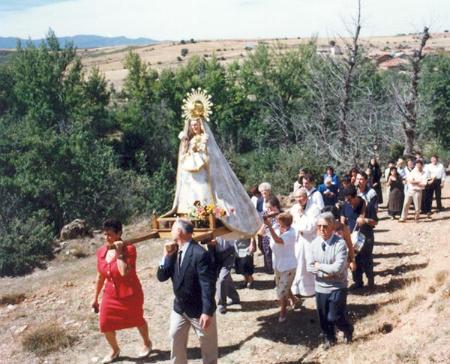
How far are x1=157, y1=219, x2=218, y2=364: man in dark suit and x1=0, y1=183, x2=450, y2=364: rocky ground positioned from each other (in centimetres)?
152

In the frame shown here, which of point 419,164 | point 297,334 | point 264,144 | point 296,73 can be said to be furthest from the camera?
point 296,73

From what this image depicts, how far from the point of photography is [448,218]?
14.7m

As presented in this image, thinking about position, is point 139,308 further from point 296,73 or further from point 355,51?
point 296,73

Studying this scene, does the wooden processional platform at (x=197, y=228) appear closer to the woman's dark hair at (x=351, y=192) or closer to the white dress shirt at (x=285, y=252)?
the white dress shirt at (x=285, y=252)

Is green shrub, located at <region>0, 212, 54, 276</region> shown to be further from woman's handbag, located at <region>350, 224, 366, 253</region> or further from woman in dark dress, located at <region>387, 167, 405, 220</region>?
woman's handbag, located at <region>350, 224, 366, 253</region>

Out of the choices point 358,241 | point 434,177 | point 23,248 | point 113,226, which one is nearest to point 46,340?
point 113,226

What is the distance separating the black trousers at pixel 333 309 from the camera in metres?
6.90

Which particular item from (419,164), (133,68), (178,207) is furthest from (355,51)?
(133,68)

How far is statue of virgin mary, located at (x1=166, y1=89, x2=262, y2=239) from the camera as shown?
8492 millimetres

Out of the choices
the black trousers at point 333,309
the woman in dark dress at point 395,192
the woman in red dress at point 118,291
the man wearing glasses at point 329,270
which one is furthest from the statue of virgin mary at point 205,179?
the woman in dark dress at point 395,192

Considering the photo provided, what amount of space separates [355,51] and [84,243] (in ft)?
43.5

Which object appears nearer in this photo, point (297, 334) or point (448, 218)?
point (297, 334)

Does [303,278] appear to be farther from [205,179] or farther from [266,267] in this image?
[266,267]

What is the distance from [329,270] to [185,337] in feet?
5.89
